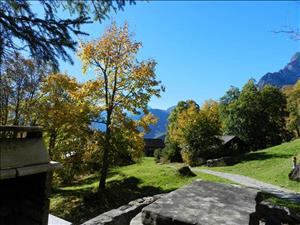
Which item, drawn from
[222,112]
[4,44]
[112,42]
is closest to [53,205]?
[112,42]

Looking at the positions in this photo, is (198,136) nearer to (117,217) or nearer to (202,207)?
(117,217)

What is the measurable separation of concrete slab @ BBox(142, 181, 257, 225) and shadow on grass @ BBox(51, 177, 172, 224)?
13196mm

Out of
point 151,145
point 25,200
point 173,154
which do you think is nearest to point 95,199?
point 25,200

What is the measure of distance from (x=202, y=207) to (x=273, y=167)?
87.7 feet

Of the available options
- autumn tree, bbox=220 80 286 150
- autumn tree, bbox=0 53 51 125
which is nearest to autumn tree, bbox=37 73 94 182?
autumn tree, bbox=0 53 51 125

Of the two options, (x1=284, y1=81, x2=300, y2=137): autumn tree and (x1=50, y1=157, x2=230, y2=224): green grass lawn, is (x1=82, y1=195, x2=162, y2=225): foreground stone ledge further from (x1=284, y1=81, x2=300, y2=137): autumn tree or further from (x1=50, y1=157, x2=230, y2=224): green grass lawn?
(x1=284, y1=81, x2=300, y2=137): autumn tree

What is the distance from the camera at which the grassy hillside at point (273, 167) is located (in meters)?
24.8

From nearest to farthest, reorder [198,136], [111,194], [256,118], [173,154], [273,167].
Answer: [111,194] → [273,167] → [198,136] → [173,154] → [256,118]

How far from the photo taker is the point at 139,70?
23266 millimetres

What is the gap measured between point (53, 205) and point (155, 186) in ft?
23.3

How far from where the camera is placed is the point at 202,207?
5.43 m

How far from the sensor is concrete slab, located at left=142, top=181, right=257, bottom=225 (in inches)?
195

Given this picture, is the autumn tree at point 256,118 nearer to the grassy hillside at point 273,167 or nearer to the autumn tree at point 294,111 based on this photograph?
the autumn tree at point 294,111

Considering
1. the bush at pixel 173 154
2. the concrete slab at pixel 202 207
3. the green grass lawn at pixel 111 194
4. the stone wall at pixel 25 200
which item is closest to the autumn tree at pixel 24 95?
the green grass lawn at pixel 111 194
